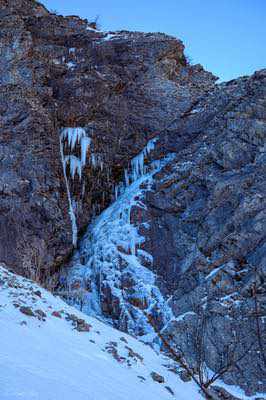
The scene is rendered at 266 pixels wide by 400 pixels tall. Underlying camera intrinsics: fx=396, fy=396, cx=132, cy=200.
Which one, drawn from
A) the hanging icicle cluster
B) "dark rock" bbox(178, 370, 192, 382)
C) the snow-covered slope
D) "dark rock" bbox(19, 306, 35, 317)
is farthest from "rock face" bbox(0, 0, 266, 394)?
"dark rock" bbox(19, 306, 35, 317)

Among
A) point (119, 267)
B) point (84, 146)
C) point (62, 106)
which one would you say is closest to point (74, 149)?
point (84, 146)

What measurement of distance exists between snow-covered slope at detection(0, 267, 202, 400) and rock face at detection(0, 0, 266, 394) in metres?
2.08

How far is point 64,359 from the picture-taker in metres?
4.55

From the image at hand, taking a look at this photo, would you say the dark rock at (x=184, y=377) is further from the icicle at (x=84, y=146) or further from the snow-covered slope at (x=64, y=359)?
the icicle at (x=84, y=146)

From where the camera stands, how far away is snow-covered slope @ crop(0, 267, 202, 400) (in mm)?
3351

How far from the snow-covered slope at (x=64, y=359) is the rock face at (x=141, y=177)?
6.83 feet

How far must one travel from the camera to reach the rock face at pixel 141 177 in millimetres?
10690

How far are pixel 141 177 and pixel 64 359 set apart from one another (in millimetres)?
11723

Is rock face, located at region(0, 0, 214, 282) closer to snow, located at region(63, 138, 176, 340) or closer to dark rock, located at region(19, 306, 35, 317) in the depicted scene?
snow, located at region(63, 138, 176, 340)

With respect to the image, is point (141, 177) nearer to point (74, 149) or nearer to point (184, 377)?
point (74, 149)

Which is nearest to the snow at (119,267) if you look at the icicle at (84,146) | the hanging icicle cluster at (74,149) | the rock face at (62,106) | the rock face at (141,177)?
the rock face at (141,177)

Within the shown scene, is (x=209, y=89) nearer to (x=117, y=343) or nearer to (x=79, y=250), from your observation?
(x=79, y=250)

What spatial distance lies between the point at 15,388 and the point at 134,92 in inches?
653

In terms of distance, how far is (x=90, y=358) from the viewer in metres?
5.21
